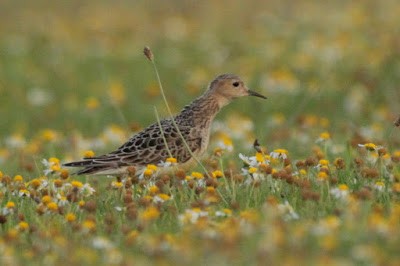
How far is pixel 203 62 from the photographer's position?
1770cm

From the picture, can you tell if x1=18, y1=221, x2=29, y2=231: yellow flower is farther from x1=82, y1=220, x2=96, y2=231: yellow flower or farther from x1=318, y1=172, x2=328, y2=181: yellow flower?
x1=318, y1=172, x2=328, y2=181: yellow flower

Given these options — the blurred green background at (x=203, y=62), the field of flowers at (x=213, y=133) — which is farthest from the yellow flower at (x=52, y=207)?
the blurred green background at (x=203, y=62)

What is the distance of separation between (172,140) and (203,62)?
29.4 ft

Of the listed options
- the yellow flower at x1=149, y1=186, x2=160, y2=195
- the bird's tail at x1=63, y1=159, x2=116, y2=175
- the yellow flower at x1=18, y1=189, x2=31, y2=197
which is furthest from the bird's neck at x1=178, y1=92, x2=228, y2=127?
the yellow flower at x1=18, y1=189, x2=31, y2=197

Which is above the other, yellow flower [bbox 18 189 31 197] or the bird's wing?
the bird's wing

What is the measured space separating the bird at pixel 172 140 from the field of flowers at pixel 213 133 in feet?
0.72

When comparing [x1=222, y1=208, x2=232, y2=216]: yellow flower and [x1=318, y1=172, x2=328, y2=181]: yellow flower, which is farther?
[x1=318, y1=172, x2=328, y2=181]: yellow flower

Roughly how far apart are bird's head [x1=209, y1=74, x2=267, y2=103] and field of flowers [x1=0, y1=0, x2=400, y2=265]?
545 millimetres

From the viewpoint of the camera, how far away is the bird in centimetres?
852

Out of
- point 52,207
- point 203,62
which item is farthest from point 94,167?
point 203,62

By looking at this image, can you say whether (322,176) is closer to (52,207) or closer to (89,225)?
(89,225)

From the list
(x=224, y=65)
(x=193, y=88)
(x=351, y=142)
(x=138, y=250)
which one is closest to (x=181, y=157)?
(x=351, y=142)

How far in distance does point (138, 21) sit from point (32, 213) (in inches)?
578

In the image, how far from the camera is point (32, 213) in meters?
7.07
